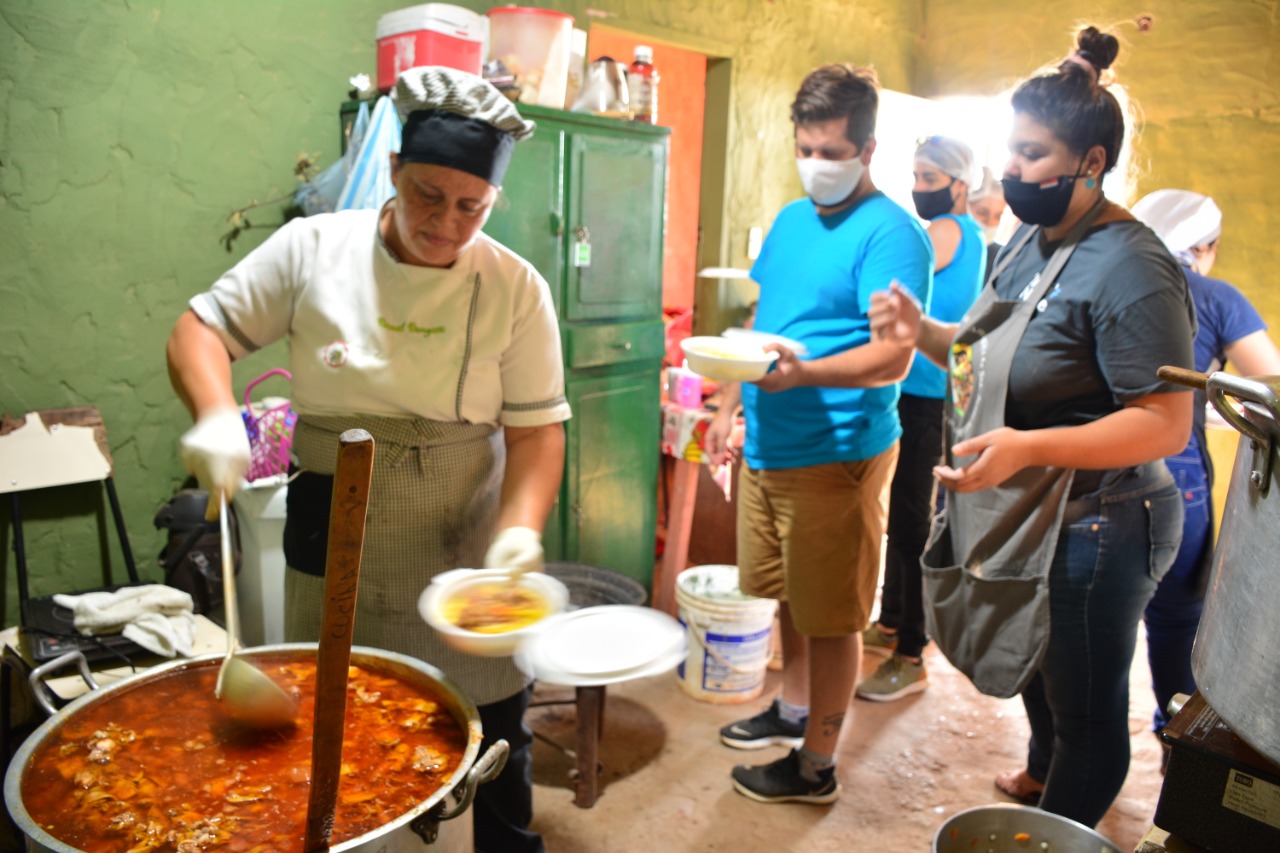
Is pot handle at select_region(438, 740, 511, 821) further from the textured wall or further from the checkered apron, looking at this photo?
the textured wall

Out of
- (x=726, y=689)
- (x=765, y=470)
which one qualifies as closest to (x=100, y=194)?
(x=765, y=470)

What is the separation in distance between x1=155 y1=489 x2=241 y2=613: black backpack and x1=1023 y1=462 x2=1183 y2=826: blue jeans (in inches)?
94.0

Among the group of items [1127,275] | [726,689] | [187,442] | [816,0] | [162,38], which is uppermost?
[816,0]

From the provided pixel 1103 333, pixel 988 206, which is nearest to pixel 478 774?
pixel 1103 333

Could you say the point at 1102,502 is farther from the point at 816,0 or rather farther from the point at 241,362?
the point at 816,0

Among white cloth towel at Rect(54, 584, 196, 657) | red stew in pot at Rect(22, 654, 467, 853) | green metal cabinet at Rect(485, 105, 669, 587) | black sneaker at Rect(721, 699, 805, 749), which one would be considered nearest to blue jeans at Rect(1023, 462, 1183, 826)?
black sneaker at Rect(721, 699, 805, 749)

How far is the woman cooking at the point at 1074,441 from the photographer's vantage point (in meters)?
1.73

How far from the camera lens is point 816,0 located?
17.1 feet

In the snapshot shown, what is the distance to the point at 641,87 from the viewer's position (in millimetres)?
3604

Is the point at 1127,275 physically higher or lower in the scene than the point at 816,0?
lower

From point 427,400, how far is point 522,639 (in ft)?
1.90

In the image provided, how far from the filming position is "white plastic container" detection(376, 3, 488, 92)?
9.59 feet

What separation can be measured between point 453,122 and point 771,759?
2.20m

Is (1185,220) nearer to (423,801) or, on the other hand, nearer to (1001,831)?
(1001,831)
